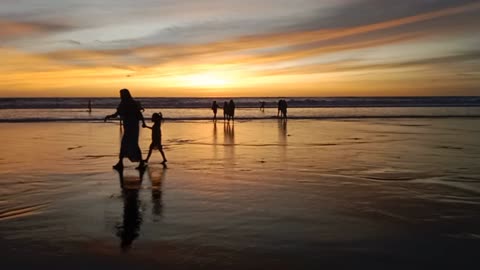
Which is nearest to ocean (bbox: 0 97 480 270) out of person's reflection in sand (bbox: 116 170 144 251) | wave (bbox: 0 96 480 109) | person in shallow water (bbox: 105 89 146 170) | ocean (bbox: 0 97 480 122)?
person's reflection in sand (bbox: 116 170 144 251)

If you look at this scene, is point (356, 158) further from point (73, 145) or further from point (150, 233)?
point (73, 145)

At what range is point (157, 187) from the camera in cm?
1063

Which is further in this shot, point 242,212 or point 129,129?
point 129,129

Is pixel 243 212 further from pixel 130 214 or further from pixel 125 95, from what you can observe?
pixel 125 95

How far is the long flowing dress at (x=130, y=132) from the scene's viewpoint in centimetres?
1310

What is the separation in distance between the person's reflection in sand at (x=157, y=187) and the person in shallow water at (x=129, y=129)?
61cm

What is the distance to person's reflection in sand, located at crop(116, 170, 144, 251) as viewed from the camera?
267 inches

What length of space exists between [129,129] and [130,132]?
90 mm

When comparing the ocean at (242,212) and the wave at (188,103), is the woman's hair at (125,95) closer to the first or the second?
the ocean at (242,212)

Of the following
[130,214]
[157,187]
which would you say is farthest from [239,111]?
[130,214]

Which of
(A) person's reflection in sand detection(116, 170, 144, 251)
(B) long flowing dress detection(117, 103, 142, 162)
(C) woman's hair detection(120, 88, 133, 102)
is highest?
(C) woman's hair detection(120, 88, 133, 102)

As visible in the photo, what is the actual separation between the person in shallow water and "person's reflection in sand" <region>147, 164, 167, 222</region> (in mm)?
612

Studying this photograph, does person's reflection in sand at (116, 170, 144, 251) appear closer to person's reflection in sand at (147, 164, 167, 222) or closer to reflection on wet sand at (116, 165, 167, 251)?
reflection on wet sand at (116, 165, 167, 251)

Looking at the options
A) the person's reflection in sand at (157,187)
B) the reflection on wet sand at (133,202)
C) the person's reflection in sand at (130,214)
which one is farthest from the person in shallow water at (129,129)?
A: the person's reflection in sand at (130,214)
